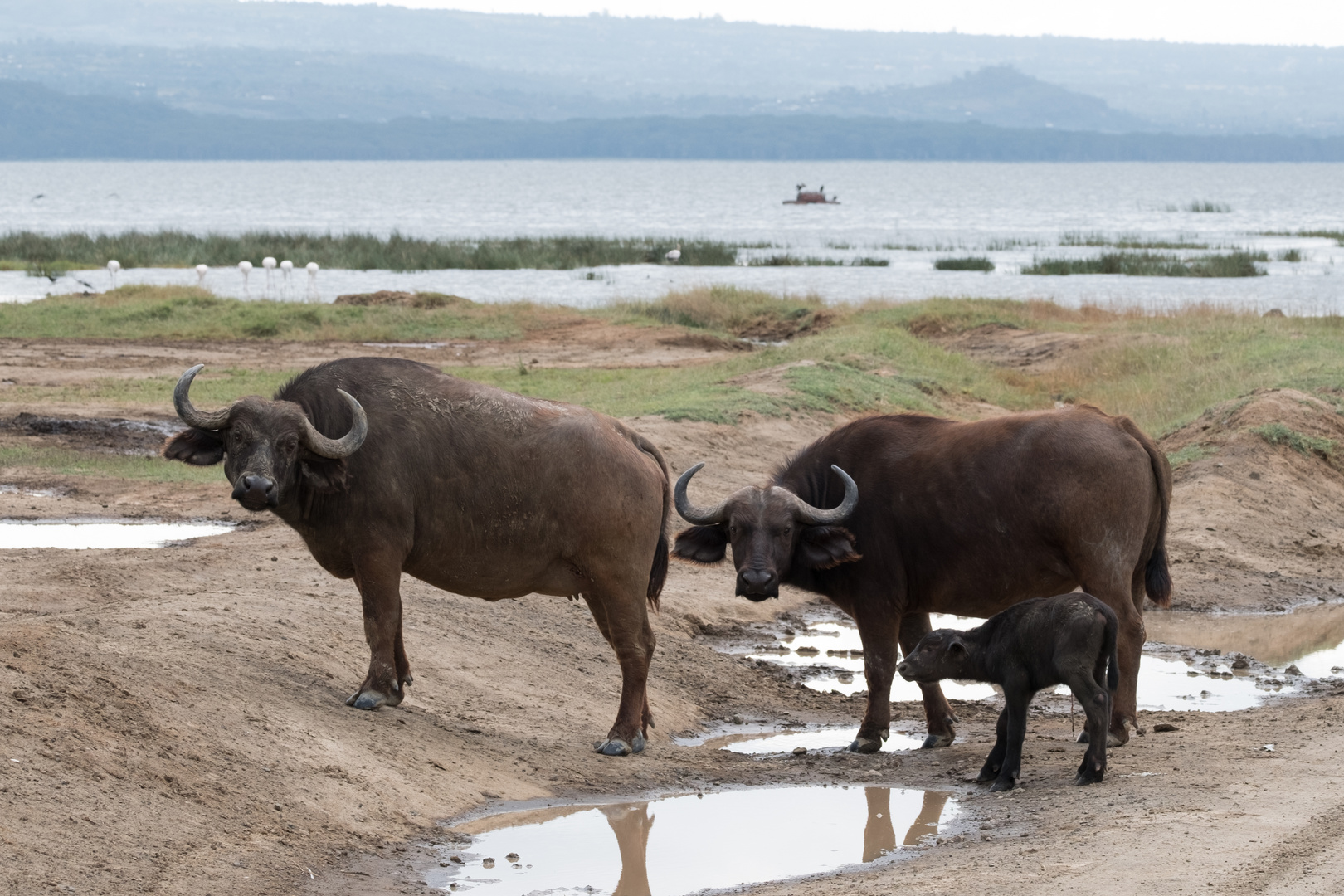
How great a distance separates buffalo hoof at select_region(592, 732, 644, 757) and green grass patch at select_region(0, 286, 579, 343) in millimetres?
24200

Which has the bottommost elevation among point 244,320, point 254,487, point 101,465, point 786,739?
point 786,739

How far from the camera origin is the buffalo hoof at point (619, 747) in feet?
28.3

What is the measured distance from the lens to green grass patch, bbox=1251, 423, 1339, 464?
18.0 m

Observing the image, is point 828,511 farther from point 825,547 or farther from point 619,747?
point 619,747

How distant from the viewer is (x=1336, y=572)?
14.9m

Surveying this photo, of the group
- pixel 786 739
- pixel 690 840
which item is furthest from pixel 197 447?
pixel 786 739

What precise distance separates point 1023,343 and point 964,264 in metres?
31.1

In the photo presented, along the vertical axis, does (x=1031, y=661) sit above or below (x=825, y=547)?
below

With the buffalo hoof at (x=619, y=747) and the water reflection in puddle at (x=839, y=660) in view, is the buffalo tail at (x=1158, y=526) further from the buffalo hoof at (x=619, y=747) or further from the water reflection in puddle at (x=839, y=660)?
the buffalo hoof at (x=619, y=747)

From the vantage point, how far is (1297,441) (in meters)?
18.0

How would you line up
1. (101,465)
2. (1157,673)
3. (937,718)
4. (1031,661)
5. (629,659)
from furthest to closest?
(101,465) → (1157,673) → (937,718) → (629,659) → (1031,661)

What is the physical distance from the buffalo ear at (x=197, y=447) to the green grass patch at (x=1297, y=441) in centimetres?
1330

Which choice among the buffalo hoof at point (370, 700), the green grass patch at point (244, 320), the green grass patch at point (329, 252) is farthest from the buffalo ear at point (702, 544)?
the green grass patch at point (329, 252)

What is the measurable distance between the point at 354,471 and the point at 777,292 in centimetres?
4018
